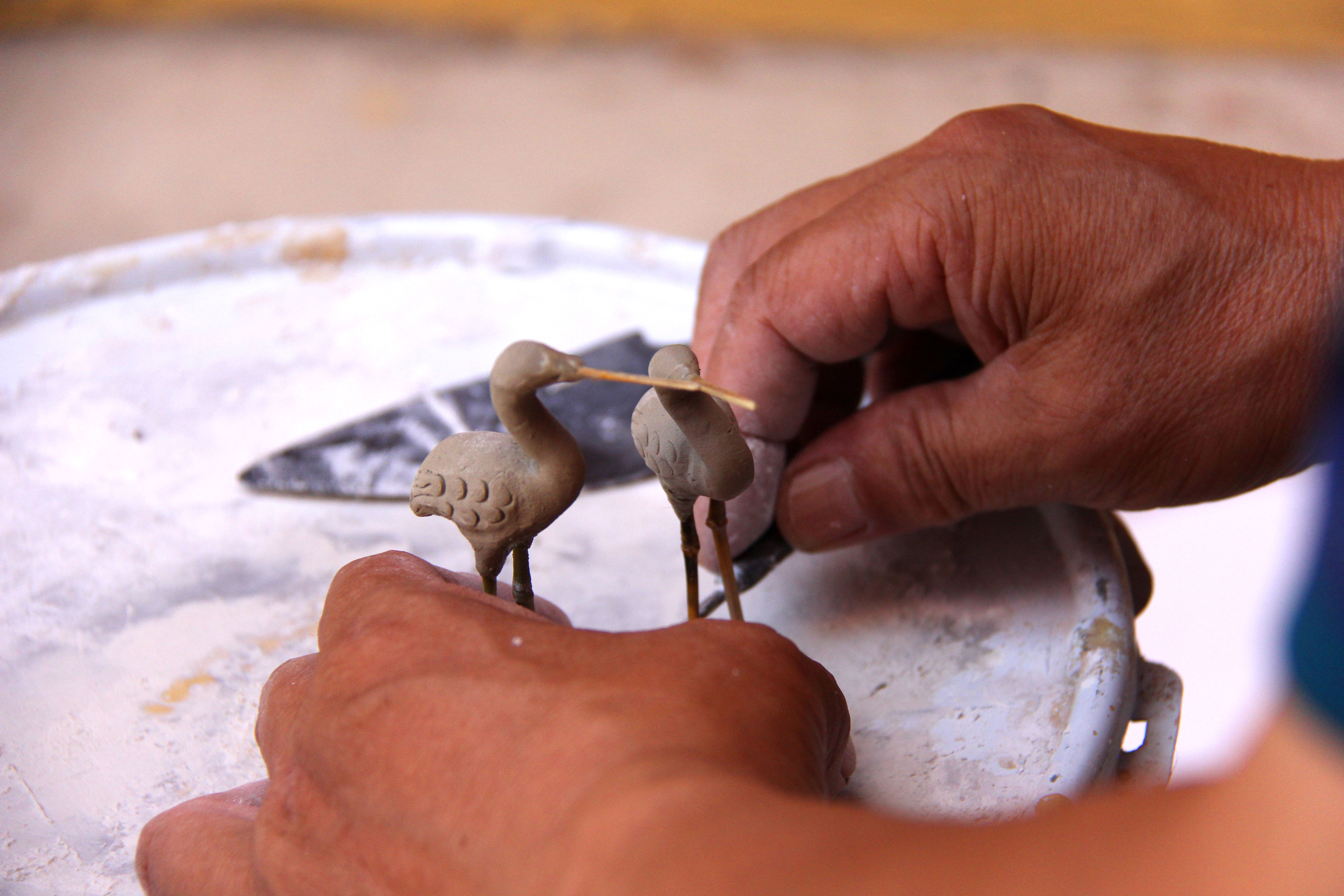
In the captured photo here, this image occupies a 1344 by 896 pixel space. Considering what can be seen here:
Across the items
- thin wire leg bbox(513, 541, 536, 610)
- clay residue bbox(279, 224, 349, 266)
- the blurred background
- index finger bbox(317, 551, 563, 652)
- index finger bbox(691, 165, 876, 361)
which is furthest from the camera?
the blurred background

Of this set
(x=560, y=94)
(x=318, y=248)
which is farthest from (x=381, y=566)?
(x=560, y=94)

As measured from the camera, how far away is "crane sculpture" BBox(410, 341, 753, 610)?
0.63 metres

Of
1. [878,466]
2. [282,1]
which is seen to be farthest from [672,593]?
[282,1]

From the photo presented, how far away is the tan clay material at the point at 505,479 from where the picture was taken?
0.63m

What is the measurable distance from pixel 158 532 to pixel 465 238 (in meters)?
0.47

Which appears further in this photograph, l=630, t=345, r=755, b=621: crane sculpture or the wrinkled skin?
l=630, t=345, r=755, b=621: crane sculpture

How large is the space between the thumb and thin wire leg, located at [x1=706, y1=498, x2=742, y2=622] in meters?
0.09

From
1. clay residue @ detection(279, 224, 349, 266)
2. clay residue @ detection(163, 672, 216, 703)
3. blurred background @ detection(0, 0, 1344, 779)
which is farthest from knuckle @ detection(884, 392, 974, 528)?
blurred background @ detection(0, 0, 1344, 779)

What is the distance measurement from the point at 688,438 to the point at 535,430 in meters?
0.09

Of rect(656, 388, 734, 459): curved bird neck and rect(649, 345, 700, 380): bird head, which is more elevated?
rect(649, 345, 700, 380): bird head

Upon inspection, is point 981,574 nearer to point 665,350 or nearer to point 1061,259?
point 1061,259

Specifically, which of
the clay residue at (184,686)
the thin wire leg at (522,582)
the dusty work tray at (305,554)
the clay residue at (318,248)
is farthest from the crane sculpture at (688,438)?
the clay residue at (318,248)

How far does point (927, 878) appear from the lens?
42cm

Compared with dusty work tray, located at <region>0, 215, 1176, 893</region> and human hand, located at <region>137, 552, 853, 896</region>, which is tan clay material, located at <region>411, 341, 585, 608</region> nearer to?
human hand, located at <region>137, 552, 853, 896</region>
